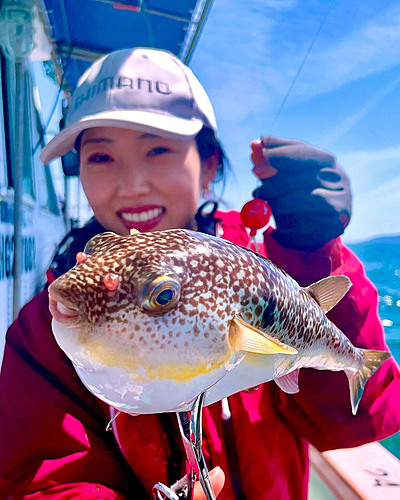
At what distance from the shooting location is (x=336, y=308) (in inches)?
22.3

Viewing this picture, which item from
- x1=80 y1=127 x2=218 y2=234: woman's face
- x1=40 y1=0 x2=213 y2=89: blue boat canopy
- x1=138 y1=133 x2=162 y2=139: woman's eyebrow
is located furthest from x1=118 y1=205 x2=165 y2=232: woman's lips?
x1=40 y1=0 x2=213 y2=89: blue boat canopy

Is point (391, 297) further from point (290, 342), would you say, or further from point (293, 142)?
point (290, 342)

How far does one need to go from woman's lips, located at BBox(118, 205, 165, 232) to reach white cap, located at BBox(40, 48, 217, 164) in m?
0.13

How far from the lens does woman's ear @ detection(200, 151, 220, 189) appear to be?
2.07 feet

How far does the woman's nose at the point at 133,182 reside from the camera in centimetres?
48

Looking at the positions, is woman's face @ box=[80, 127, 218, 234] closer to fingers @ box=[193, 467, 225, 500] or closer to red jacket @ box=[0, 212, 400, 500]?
red jacket @ box=[0, 212, 400, 500]

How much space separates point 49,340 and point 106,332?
1.64 ft

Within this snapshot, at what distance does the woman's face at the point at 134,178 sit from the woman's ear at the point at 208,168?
3.5 inches

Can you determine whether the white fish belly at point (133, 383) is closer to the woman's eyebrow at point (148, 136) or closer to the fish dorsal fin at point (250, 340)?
the fish dorsal fin at point (250, 340)

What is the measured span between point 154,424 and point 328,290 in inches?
16.0

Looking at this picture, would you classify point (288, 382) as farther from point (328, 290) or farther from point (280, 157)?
point (280, 157)

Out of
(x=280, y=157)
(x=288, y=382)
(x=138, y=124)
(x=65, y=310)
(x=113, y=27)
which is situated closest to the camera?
(x=65, y=310)

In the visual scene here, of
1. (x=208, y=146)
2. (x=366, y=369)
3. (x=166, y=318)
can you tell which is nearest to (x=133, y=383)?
(x=166, y=318)

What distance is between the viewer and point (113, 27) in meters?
1.32
